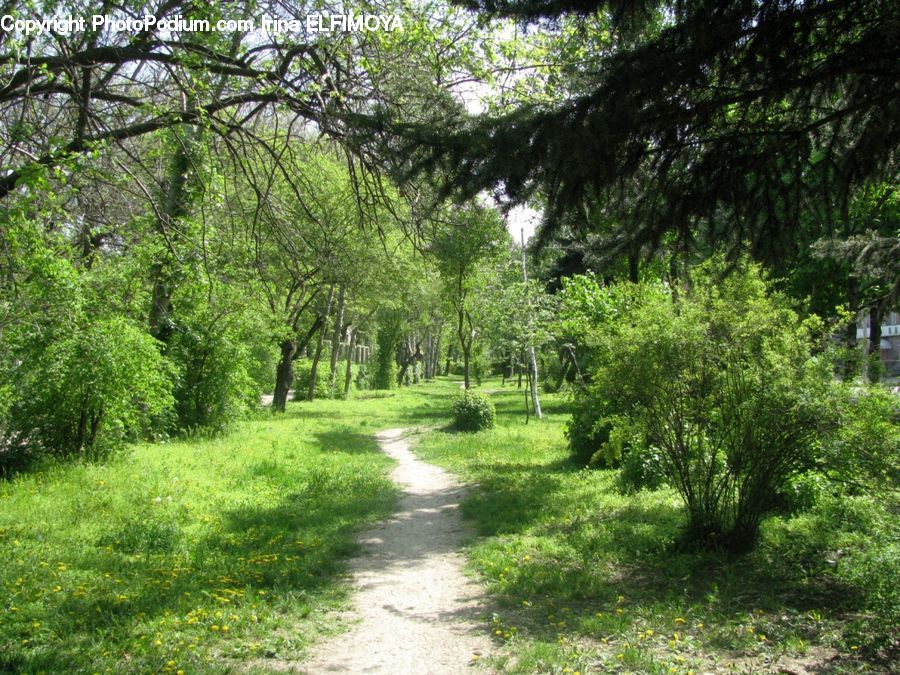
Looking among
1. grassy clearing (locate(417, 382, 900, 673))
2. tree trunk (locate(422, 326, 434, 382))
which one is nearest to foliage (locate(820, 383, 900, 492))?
grassy clearing (locate(417, 382, 900, 673))

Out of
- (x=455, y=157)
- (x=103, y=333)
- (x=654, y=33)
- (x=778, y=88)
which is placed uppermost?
(x=654, y=33)

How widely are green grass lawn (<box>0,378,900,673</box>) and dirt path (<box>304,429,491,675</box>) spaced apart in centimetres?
23

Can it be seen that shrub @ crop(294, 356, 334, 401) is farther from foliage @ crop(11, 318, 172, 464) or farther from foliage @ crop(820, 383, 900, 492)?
foliage @ crop(820, 383, 900, 492)

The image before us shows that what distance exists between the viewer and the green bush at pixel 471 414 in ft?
59.1

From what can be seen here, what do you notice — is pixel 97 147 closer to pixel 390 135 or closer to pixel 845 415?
pixel 390 135

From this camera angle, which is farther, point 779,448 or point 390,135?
point 779,448

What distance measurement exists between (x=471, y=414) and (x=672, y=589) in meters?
12.3

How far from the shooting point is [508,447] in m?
15.1

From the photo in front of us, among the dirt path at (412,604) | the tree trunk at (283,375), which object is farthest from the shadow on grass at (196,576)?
the tree trunk at (283,375)

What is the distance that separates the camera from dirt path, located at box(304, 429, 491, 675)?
14.3 feet

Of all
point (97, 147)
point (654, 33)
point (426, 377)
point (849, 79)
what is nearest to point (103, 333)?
point (97, 147)

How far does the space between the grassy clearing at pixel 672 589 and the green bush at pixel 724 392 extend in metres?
0.61

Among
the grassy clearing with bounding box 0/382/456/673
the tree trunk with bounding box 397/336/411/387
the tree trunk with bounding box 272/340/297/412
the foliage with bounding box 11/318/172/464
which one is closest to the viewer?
the grassy clearing with bounding box 0/382/456/673

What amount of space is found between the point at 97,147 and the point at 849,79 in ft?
19.0
